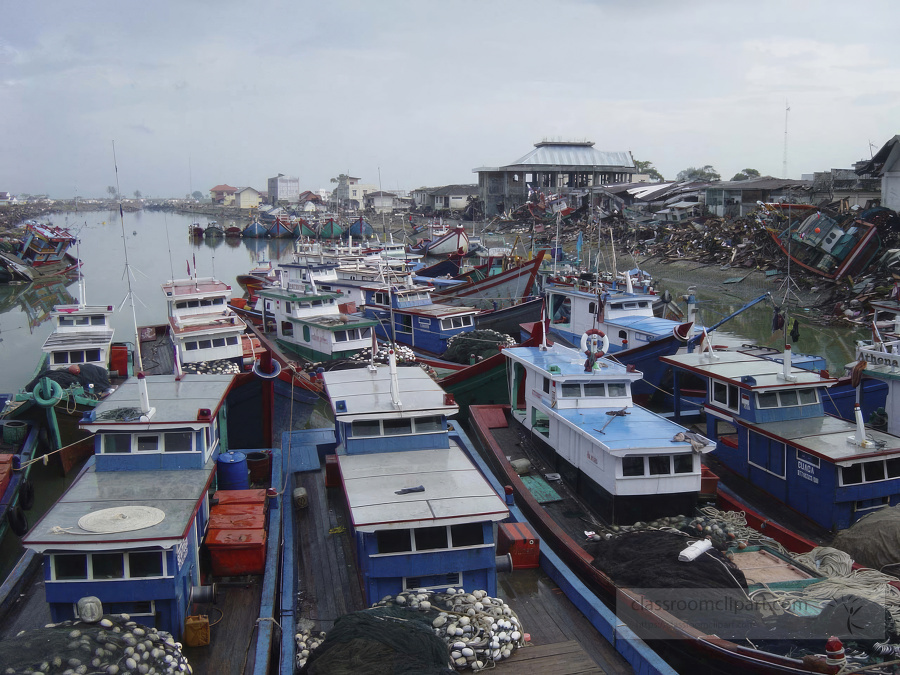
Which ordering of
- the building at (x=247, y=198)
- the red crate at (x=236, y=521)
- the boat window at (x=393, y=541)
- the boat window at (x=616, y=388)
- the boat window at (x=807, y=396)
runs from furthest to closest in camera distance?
the building at (x=247, y=198), the boat window at (x=616, y=388), the boat window at (x=807, y=396), the red crate at (x=236, y=521), the boat window at (x=393, y=541)

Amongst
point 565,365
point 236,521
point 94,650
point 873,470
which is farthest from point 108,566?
point 873,470

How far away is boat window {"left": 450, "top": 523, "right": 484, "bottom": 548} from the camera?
9.52 m

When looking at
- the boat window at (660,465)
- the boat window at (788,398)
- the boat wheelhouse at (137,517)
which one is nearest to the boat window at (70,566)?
the boat wheelhouse at (137,517)

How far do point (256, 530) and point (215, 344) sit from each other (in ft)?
40.3

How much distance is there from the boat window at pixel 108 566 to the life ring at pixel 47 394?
903 cm

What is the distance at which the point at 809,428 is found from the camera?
42.4ft

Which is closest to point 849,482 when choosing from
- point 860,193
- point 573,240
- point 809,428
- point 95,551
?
point 809,428

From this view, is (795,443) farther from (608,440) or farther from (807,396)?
(608,440)

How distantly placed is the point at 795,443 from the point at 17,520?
14.3 m

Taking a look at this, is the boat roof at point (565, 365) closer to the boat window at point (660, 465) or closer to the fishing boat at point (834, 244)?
the boat window at point (660, 465)

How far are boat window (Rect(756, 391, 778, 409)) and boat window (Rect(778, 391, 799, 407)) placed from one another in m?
0.11

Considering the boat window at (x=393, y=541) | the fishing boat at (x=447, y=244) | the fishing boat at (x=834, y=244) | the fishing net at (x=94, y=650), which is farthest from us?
the fishing boat at (x=447, y=244)

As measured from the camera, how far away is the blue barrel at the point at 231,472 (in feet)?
40.1

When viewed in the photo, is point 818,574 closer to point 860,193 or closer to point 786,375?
point 786,375
